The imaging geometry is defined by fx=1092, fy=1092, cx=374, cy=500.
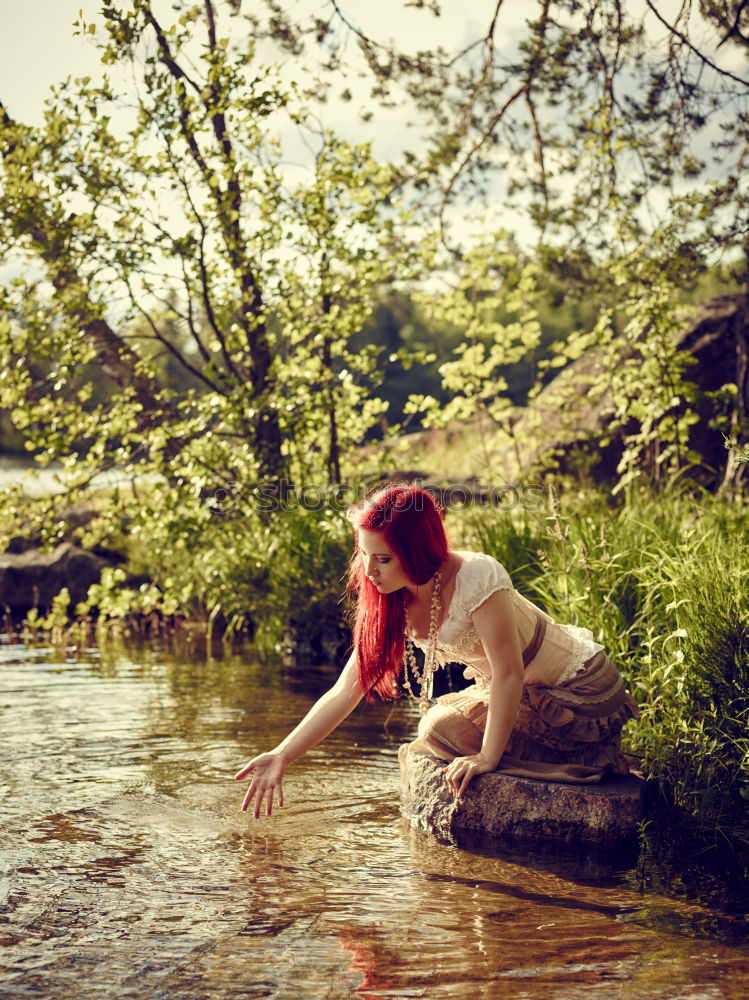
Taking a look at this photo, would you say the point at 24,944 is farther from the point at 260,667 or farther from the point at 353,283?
the point at 353,283

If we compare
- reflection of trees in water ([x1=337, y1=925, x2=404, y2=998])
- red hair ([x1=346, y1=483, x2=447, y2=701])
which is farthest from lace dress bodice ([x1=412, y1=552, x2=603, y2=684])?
reflection of trees in water ([x1=337, y1=925, x2=404, y2=998])

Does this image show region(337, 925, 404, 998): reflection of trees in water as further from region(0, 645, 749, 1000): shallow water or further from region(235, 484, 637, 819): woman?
region(235, 484, 637, 819): woman

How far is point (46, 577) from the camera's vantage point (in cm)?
1181

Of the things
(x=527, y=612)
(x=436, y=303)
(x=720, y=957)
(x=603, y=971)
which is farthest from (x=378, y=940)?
(x=436, y=303)

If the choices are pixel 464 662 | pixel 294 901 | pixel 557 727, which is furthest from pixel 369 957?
pixel 557 727

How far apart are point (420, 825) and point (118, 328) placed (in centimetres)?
604

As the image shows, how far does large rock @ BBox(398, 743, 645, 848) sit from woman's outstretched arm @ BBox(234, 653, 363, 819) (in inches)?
27.4

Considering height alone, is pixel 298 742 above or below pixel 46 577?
below

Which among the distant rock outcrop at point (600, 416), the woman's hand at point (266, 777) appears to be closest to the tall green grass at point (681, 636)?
the woman's hand at point (266, 777)

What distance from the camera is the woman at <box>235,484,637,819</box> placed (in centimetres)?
397

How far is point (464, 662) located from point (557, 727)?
54 cm

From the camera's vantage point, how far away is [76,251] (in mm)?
8680

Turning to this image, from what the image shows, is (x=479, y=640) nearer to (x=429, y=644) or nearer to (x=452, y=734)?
(x=429, y=644)

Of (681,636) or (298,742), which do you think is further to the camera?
(681,636)
